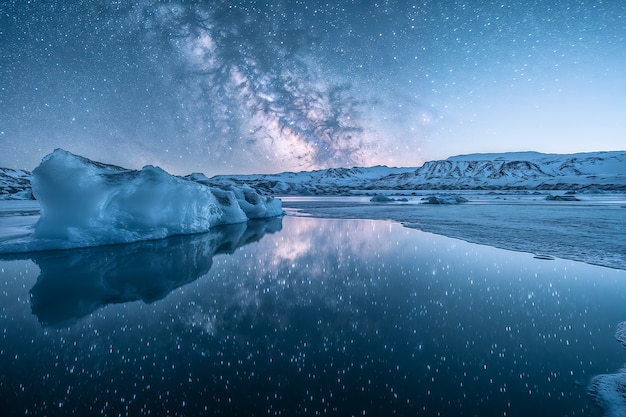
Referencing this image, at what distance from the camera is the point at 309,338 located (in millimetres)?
2969

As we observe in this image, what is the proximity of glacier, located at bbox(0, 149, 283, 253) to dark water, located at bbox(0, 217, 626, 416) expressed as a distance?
1.92 meters

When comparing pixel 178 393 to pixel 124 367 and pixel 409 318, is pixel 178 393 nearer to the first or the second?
pixel 124 367

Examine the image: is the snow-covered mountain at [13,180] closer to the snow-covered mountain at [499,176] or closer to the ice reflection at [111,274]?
the snow-covered mountain at [499,176]

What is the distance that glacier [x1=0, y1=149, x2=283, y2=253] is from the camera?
756cm

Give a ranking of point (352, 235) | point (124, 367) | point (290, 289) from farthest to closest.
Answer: point (352, 235) < point (290, 289) < point (124, 367)

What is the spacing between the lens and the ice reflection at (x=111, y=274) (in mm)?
3877

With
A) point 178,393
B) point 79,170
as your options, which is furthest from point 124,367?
point 79,170

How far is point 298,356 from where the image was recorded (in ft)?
8.68

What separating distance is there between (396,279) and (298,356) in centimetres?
270

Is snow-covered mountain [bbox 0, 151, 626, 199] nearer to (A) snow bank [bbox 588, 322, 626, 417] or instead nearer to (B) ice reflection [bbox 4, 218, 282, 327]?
(B) ice reflection [bbox 4, 218, 282, 327]

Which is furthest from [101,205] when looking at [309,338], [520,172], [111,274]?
[520,172]

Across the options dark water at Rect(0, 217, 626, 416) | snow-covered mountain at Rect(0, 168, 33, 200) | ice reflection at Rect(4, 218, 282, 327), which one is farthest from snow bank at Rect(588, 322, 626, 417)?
snow-covered mountain at Rect(0, 168, 33, 200)

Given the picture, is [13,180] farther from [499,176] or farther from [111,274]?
[499,176]

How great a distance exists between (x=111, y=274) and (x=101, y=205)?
353 cm
